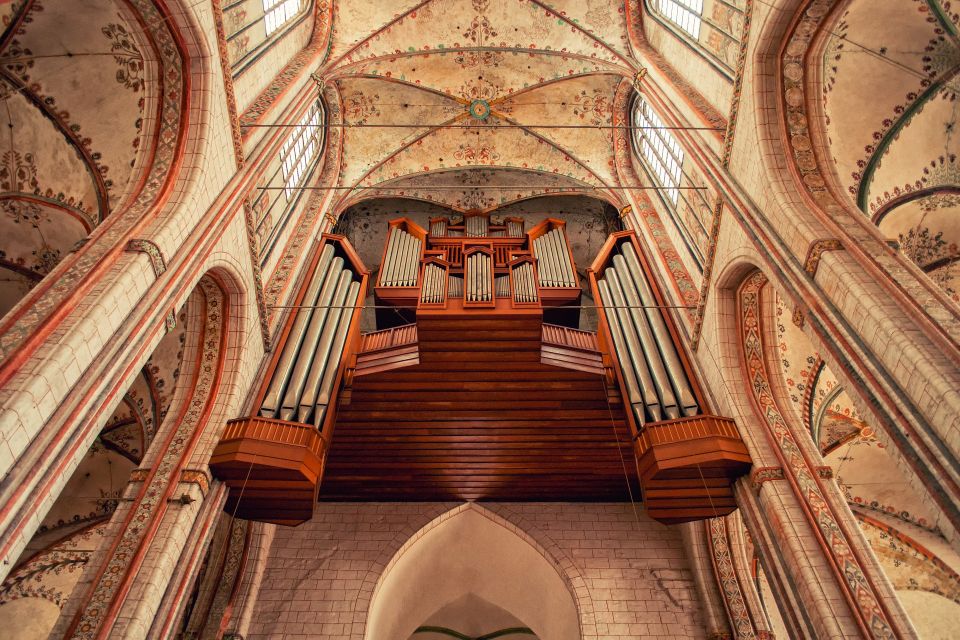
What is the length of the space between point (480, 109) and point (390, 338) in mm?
6923

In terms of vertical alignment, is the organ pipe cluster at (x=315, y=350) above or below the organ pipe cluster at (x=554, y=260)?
below

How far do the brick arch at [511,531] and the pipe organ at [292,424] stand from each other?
1968mm

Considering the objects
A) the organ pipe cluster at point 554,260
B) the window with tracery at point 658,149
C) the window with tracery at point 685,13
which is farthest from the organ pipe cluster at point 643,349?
the window with tracery at point 685,13

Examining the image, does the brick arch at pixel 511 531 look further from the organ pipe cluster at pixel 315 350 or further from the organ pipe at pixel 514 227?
the organ pipe at pixel 514 227

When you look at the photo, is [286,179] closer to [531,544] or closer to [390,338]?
[390,338]

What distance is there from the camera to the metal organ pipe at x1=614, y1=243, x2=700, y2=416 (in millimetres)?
7823

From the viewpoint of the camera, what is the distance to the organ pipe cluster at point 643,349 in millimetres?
7844

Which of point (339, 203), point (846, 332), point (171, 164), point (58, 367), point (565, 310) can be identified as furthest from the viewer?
point (339, 203)

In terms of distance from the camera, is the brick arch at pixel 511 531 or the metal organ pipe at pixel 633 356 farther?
the brick arch at pixel 511 531

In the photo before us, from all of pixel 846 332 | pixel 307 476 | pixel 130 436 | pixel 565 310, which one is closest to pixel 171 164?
pixel 307 476

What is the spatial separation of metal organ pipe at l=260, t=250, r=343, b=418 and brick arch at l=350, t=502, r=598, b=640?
10.4ft

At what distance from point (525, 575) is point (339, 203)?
7.94 metres

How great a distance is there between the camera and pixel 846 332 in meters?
5.07

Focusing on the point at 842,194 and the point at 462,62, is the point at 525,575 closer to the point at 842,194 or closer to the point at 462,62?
the point at 842,194
